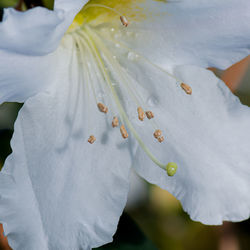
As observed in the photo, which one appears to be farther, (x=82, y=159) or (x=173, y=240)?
(x=173, y=240)

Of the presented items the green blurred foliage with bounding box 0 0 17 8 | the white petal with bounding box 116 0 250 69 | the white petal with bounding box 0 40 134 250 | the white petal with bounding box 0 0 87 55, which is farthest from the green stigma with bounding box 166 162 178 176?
the green blurred foliage with bounding box 0 0 17 8

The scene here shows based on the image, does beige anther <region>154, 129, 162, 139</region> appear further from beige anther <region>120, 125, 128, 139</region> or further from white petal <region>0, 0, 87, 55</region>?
white petal <region>0, 0, 87, 55</region>

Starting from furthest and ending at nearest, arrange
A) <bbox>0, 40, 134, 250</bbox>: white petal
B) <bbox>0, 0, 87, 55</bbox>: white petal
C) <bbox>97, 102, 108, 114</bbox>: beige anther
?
<bbox>97, 102, 108, 114</bbox>: beige anther < <bbox>0, 40, 134, 250</bbox>: white petal < <bbox>0, 0, 87, 55</bbox>: white petal

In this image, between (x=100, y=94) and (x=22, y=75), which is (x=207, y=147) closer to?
(x=100, y=94)

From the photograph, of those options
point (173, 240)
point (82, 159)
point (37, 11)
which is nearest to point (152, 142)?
point (82, 159)

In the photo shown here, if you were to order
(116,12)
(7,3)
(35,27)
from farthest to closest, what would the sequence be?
1. (7,3)
2. (116,12)
3. (35,27)

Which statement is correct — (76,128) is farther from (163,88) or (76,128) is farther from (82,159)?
(163,88)

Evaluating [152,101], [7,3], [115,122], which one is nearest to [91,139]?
[115,122]
